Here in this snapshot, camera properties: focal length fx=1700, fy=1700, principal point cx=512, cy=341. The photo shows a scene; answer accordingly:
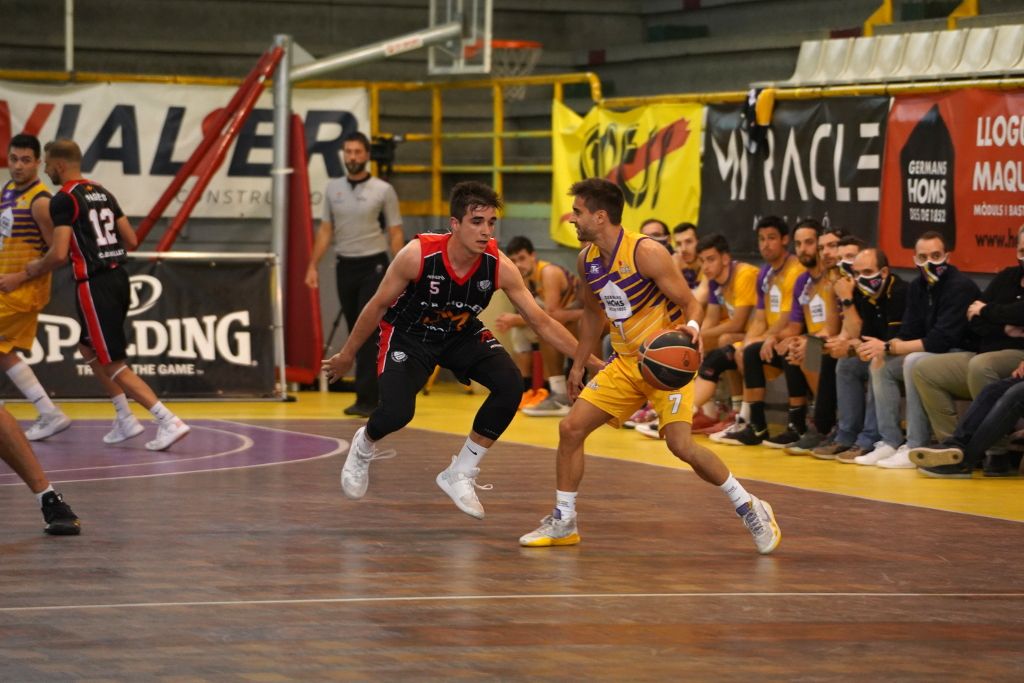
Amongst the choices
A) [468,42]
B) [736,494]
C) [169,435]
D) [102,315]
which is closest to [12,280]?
[102,315]

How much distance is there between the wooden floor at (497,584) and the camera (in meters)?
6.03

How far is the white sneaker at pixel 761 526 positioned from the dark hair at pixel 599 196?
1559 mm

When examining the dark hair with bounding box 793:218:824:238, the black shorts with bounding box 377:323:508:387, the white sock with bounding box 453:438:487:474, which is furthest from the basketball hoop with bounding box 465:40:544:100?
the white sock with bounding box 453:438:487:474

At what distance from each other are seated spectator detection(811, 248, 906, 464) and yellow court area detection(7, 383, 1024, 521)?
31cm

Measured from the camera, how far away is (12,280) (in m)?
11.8

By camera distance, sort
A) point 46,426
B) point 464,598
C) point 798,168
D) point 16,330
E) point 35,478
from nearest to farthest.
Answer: point 464,598 < point 35,478 < point 16,330 < point 46,426 < point 798,168

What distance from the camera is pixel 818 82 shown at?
1555 cm

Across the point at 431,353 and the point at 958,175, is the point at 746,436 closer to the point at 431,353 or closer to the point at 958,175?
the point at 958,175

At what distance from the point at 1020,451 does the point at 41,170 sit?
10506mm

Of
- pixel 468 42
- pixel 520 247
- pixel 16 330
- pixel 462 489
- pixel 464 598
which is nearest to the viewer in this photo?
pixel 464 598

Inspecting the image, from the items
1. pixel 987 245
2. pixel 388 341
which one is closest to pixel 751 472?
pixel 987 245

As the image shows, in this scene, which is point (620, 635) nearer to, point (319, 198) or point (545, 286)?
point (545, 286)

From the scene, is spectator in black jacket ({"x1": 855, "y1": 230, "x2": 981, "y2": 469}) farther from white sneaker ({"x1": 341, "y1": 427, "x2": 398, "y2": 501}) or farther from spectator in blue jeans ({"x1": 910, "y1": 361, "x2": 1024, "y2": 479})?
white sneaker ({"x1": 341, "y1": 427, "x2": 398, "y2": 501})

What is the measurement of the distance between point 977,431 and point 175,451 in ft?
18.0
